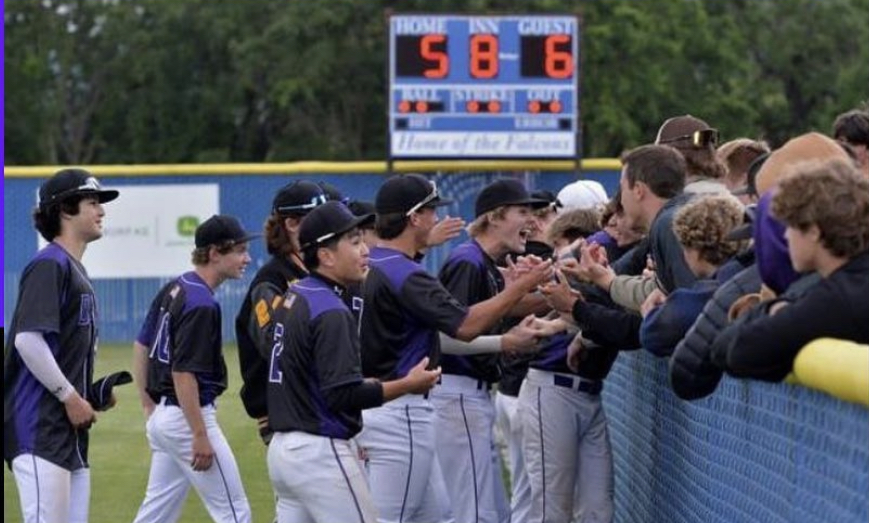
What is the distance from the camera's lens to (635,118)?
44.8m

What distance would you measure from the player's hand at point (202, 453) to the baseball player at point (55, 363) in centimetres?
108

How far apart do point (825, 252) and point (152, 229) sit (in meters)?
24.3

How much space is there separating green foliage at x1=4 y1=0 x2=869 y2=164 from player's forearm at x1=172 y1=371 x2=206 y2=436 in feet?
112

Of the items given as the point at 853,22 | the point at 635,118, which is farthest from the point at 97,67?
the point at 853,22

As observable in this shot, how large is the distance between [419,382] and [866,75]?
1608 inches

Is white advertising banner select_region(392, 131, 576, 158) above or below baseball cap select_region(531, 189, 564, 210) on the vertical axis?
below

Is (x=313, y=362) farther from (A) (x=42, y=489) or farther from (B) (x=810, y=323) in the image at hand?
(B) (x=810, y=323)

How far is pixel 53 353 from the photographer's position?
26.2 ft

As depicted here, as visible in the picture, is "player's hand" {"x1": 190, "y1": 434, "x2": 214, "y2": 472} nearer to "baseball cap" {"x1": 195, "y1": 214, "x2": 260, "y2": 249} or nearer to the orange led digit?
"baseball cap" {"x1": 195, "y1": 214, "x2": 260, "y2": 249}

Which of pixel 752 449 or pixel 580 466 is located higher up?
pixel 752 449

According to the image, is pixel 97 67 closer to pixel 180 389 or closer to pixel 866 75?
pixel 866 75

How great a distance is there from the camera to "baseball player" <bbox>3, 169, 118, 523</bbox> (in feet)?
25.8

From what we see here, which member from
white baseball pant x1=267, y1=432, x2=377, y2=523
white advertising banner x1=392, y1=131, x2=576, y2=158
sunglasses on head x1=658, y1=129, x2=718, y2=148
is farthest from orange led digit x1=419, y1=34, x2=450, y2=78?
white baseball pant x1=267, y1=432, x2=377, y2=523

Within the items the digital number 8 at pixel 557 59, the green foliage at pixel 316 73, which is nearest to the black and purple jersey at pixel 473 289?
the digital number 8 at pixel 557 59
